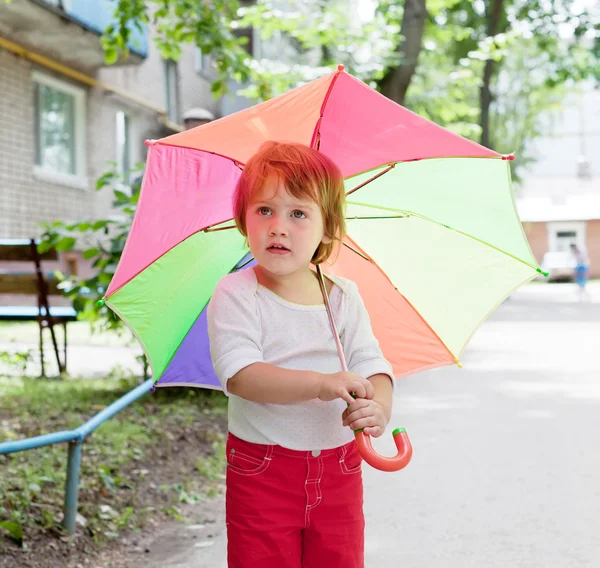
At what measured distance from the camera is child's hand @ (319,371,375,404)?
1.97 meters

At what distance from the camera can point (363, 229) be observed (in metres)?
2.86

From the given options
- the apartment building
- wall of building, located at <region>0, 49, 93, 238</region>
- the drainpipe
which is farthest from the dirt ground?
the drainpipe

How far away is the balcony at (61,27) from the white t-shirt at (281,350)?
40.9 feet

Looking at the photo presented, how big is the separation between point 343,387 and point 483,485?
329 cm

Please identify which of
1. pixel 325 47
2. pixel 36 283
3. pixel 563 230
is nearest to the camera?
pixel 36 283

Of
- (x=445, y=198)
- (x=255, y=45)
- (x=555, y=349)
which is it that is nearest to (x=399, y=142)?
(x=445, y=198)

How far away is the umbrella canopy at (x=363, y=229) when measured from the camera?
236 cm

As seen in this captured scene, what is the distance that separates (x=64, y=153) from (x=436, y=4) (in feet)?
23.4

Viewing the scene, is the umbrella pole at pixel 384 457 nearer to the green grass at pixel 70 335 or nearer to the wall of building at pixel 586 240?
the green grass at pixel 70 335

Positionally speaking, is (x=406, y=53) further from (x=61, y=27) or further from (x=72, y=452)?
(x=72, y=452)

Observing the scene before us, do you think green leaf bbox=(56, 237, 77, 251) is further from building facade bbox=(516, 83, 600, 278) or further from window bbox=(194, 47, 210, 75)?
building facade bbox=(516, 83, 600, 278)

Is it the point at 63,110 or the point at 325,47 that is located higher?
the point at 325,47

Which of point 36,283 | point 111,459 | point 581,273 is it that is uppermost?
point 36,283

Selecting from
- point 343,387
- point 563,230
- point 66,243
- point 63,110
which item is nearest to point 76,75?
point 63,110
